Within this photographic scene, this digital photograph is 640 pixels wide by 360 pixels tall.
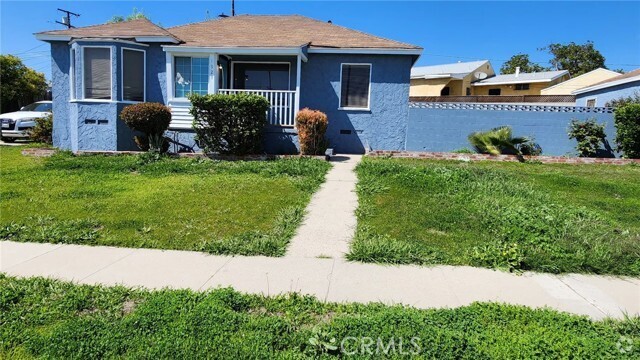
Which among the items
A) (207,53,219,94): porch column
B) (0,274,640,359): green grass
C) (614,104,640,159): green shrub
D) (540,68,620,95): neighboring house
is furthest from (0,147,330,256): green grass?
(540,68,620,95): neighboring house

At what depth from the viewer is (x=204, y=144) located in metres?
11.1

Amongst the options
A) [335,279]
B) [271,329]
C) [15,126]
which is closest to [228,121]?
[335,279]

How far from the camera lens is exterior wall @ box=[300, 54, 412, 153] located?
43.9ft

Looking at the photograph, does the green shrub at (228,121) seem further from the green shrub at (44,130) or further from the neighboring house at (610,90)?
the neighboring house at (610,90)

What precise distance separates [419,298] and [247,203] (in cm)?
389

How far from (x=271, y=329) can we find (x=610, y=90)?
20.7 m

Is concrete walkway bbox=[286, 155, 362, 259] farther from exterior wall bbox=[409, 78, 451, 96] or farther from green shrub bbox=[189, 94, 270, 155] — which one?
exterior wall bbox=[409, 78, 451, 96]

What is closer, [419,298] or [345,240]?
[419,298]

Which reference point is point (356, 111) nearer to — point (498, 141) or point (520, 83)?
point (498, 141)

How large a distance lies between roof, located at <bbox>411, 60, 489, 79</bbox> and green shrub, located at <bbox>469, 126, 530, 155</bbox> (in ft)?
71.7

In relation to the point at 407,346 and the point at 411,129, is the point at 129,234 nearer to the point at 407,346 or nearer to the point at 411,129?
the point at 407,346

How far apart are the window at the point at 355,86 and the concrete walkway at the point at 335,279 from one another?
9570 millimetres

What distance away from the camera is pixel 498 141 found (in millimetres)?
12492

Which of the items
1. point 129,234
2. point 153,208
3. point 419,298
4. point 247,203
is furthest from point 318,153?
point 419,298
